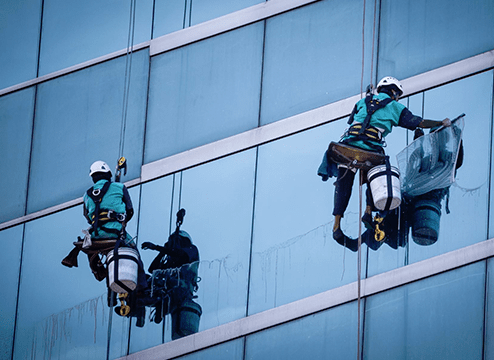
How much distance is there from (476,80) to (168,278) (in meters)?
4.59

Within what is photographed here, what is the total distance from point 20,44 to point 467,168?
6.84 m

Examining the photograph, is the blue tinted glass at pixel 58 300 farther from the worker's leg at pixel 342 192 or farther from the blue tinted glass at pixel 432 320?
the blue tinted glass at pixel 432 320

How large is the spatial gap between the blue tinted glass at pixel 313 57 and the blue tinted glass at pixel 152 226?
1.63m

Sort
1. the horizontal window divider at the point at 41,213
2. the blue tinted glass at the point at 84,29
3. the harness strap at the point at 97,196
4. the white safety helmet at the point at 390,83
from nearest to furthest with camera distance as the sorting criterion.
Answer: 1. the white safety helmet at the point at 390,83
2. the harness strap at the point at 97,196
3. the horizontal window divider at the point at 41,213
4. the blue tinted glass at the point at 84,29

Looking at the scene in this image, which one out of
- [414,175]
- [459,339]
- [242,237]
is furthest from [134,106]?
[459,339]

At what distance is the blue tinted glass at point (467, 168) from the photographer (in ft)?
53.7

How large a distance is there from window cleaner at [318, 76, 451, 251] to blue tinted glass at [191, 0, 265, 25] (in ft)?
9.18

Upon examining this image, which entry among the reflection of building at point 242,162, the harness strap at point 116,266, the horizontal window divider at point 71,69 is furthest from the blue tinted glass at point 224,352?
the horizontal window divider at point 71,69

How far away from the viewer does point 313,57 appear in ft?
59.0

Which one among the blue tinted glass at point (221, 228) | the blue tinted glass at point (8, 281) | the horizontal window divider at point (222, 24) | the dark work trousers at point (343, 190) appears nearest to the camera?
the dark work trousers at point (343, 190)

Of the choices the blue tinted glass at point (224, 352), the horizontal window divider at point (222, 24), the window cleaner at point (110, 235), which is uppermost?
the horizontal window divider at point (222, 24)

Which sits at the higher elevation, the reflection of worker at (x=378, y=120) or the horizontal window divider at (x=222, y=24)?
the horizontal window divider at (x=222, y=24)

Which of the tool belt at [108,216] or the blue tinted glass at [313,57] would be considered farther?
the blue tinted glass at [313,57]

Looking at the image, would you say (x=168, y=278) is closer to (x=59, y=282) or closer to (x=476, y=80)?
(x=59, y=282)
